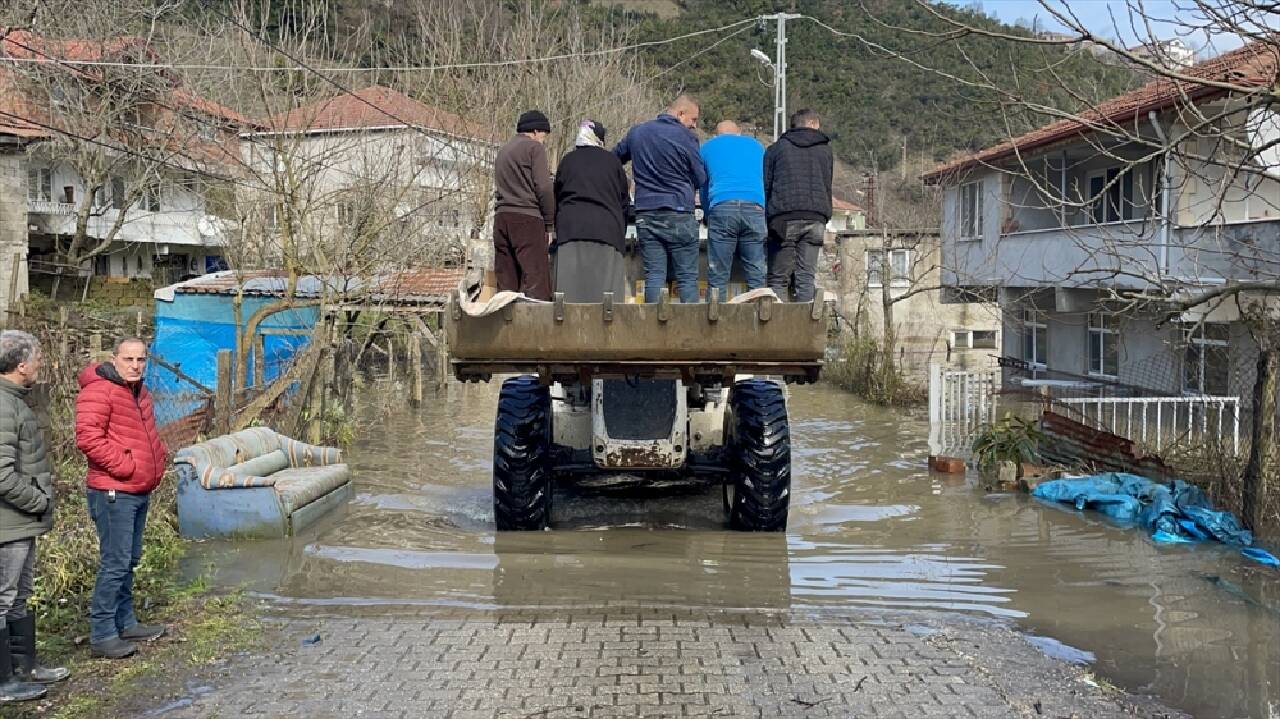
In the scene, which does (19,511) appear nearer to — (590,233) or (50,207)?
(590,233)

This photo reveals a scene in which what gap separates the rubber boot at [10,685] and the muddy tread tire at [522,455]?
13.5 ft

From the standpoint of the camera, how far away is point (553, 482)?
10.4 metres

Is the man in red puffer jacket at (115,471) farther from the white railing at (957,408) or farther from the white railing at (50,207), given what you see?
the white railing at (50,207)

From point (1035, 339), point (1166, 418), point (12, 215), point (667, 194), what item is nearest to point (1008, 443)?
point (1166, 418)

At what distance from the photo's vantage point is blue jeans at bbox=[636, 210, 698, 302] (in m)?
8.48

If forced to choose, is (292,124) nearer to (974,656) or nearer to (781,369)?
(781,369)

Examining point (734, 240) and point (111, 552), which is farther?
point (734, 240)

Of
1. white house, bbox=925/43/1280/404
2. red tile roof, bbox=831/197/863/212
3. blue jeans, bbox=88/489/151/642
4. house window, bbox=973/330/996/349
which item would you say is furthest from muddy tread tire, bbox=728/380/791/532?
red tile roof, bbox=831/197/863/212

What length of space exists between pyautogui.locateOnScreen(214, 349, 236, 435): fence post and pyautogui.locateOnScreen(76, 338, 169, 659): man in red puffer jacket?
20.1 feet

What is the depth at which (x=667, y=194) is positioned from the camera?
843 centimetres

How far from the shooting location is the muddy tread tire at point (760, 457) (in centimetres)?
925

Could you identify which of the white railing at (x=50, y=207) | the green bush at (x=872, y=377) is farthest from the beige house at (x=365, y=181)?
the white railing at (x=50, y=207)

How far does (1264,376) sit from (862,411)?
13205 mm

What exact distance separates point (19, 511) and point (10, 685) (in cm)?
84
